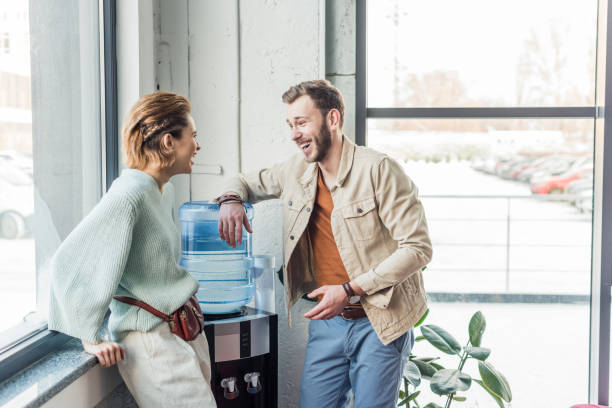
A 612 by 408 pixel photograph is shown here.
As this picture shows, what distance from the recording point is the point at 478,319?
2.36 m

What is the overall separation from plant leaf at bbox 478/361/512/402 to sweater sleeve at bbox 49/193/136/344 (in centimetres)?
160

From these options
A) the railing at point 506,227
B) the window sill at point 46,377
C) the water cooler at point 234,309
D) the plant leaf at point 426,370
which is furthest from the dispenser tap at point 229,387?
the railing at point 506,227

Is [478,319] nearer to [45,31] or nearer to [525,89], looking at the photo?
[525,89]

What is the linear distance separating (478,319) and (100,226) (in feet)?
5.54

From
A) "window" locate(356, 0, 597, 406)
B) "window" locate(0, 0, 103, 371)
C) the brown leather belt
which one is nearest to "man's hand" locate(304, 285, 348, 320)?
the brown leather belt

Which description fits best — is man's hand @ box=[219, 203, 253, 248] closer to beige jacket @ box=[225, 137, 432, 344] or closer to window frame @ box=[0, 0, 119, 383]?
beige jacket @ box=[225, 137, 432, 344]

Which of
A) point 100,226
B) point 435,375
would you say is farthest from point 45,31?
point 435,375

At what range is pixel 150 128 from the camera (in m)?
1.53

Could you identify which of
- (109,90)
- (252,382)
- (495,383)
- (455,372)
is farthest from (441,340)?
(109,90)

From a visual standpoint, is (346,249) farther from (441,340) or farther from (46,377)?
(46,377)

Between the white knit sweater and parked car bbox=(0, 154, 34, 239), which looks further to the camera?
parked car bbox=(0, 154, 34, 239)

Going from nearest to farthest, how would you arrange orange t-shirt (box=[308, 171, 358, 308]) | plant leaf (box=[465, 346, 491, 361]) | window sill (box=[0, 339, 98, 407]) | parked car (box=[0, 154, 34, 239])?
window sill (box=[0, 339, 98, 407]) → parked car (box=[0, 154, 34, 239]) → orange t-shirt (box=[308, 171, 358, 308]) → plant leaf (box=[465, 346, 491, 361])

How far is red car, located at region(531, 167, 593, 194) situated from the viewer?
267 cm

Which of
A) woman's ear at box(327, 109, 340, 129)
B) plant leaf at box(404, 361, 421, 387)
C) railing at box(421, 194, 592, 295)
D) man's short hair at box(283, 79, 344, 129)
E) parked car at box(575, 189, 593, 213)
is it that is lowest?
plant leaf at box(404, 361, 421, 387)
